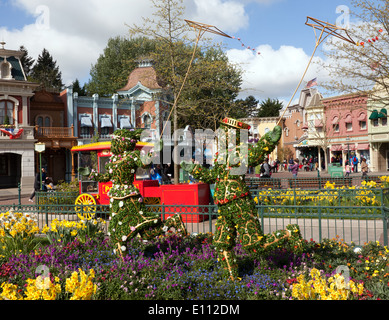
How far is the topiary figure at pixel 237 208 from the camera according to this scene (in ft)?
16.6

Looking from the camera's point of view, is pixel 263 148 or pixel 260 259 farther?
pixel 260 259

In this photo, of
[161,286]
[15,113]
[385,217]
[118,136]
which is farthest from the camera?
[15,113]

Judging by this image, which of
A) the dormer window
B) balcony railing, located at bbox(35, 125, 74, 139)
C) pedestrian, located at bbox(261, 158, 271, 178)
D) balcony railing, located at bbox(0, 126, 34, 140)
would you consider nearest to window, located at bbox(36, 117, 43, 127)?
balcony railing, located at bbox(35, 125, 74, 139)

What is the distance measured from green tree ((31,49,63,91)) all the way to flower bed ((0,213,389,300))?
45757 millimetres

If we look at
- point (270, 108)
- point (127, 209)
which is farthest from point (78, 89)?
point (127, 209)

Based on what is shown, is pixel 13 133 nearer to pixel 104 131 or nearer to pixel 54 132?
pixel 54 132

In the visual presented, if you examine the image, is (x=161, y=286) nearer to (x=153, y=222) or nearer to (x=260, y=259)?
(x=153, y=222)

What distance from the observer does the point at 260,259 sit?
5.94 meters

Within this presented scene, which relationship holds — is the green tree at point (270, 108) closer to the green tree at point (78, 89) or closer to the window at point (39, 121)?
the green tree at point (78, 89)

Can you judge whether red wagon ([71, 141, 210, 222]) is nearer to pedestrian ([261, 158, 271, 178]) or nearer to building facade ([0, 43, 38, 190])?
pedestrian ([261, 158, 271, 178])

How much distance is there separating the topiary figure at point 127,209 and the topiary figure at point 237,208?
111 cm

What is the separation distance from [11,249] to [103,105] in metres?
28.7

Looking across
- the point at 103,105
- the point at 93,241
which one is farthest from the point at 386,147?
the point at 93,241

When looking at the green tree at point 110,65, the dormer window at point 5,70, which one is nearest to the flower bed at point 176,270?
the dormer window at point 5,70
